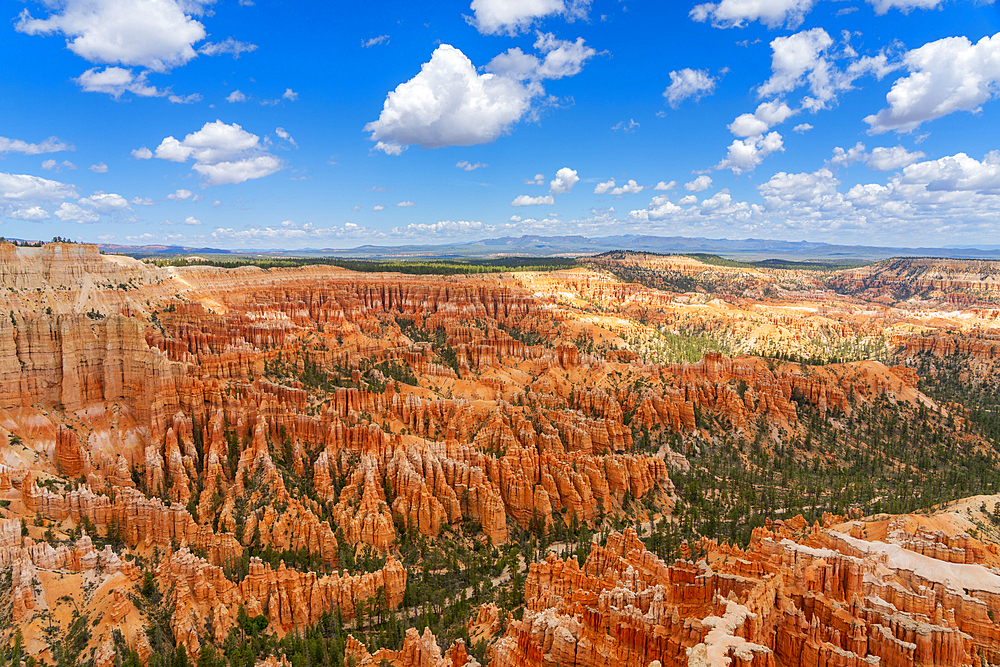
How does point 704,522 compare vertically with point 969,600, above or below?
below

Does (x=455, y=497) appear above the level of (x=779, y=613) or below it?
below

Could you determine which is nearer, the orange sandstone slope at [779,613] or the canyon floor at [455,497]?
the orange sandstone slope at [779,613]

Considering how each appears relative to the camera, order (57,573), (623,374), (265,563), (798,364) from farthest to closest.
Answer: (798,364) < (623,374) < (265,563) < (57,573)

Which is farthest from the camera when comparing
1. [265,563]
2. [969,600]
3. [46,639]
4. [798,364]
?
[798,364]

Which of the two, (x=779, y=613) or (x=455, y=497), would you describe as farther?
(x=455, y=497)

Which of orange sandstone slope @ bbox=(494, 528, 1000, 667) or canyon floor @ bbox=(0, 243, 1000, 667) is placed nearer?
orange sandstone slope @ bbox=(494, 528, 1000, 667)

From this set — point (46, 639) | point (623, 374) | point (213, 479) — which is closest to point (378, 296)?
point (623, 374)

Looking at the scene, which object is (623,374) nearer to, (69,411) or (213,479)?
(213,479)

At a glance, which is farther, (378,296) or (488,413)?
(378,296)
